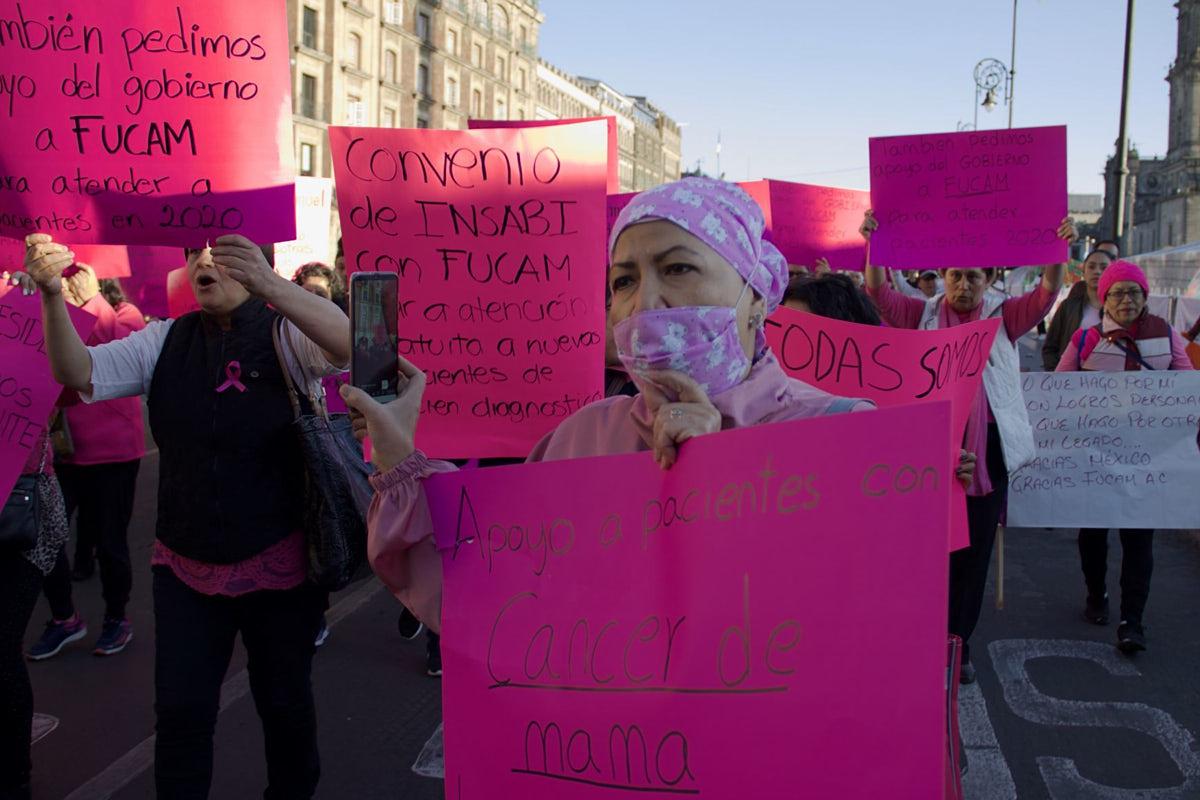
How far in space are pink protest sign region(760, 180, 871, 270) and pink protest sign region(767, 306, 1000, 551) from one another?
16.8 feet

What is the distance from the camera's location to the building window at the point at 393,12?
2222 inches

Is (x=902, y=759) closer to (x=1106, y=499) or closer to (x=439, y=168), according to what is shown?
(x=439, y=168)

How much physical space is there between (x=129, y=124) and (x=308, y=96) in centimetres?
5053

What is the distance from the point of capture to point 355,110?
5409 centimetres

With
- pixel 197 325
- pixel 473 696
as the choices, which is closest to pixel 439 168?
pixel 197 325

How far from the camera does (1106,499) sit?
6160mm

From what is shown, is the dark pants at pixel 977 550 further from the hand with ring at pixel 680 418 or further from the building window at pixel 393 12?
the building window at pixel 393 12

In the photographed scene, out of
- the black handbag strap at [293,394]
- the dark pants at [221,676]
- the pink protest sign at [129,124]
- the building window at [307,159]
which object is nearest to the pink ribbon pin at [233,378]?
the black handbag strap at [293,394]

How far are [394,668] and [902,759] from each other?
4.32m

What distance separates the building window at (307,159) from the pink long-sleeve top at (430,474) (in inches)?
1949

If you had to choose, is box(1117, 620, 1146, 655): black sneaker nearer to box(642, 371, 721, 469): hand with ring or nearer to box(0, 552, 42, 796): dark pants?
box(642, 371, 721, 469): hand with ring

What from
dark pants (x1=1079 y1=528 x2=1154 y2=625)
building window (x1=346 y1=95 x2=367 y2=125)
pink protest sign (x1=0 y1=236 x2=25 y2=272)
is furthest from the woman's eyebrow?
building window (x1=346 y1=95 x2=367 y2=125)

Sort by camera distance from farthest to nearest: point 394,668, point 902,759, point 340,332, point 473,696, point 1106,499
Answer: point 1106,499 < point 394,668 < point 340,332 < point 473,696 < point 902,759

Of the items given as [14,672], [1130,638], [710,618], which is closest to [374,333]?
[710,618]
